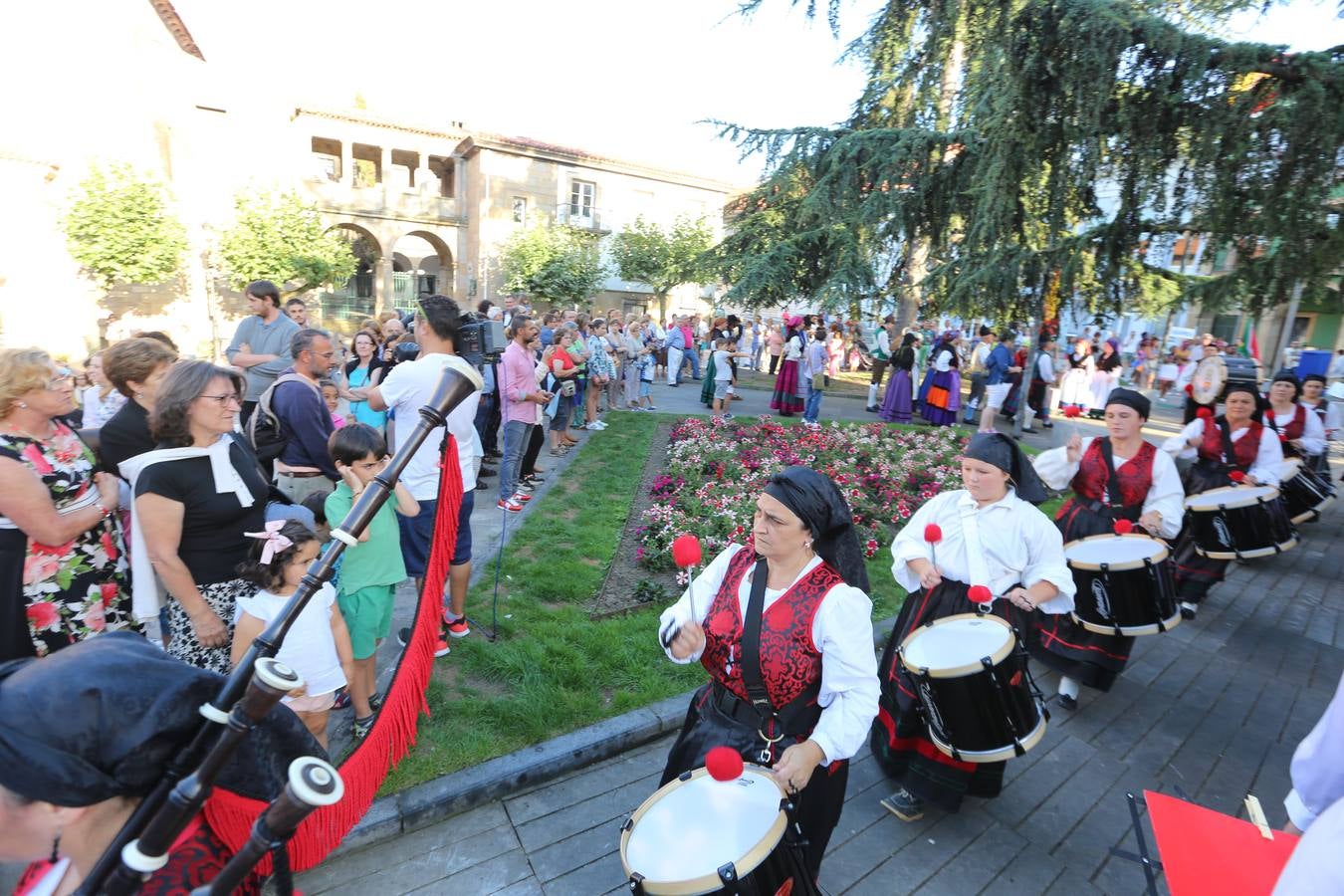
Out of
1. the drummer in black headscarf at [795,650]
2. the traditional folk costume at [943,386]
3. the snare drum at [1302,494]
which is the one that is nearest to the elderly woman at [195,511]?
the drummer in black headscarf at [795,650]

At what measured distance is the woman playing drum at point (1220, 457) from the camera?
20.9 ft

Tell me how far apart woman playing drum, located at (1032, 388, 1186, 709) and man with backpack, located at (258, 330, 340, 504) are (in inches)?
211

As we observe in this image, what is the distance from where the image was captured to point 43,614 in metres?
2.95

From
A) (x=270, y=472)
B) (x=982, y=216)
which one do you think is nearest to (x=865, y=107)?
(x=982, y=216)

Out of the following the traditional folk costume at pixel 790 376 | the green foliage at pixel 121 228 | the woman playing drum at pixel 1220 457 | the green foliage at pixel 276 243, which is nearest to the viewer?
the woman playing drum at pixel 1220 457

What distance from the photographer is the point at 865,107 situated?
1688cm

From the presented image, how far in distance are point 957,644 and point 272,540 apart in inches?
A: 127

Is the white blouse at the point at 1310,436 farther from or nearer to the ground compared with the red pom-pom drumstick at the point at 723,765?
farther from the ground

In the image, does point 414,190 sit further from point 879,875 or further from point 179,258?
point 879,875

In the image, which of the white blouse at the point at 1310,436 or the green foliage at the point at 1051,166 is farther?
the green foliage at the point at 1051,166

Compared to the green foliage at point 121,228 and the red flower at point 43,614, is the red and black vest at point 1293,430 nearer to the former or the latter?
the red flower at point 43,614

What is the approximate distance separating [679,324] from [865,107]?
7395 mm

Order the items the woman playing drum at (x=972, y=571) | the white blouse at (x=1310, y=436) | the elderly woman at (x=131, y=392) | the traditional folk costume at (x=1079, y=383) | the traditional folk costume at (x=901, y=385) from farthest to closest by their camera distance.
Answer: the traditional folk costume at (x=1079, y=383), the traditional folk costume at (x=901, y=385), the white blouse at (x=1310, y=436), the woman playing drum at (x=972, y=571), the elderly woman at (x=131, y=392)

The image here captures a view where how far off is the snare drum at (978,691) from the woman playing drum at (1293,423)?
6.88 m
